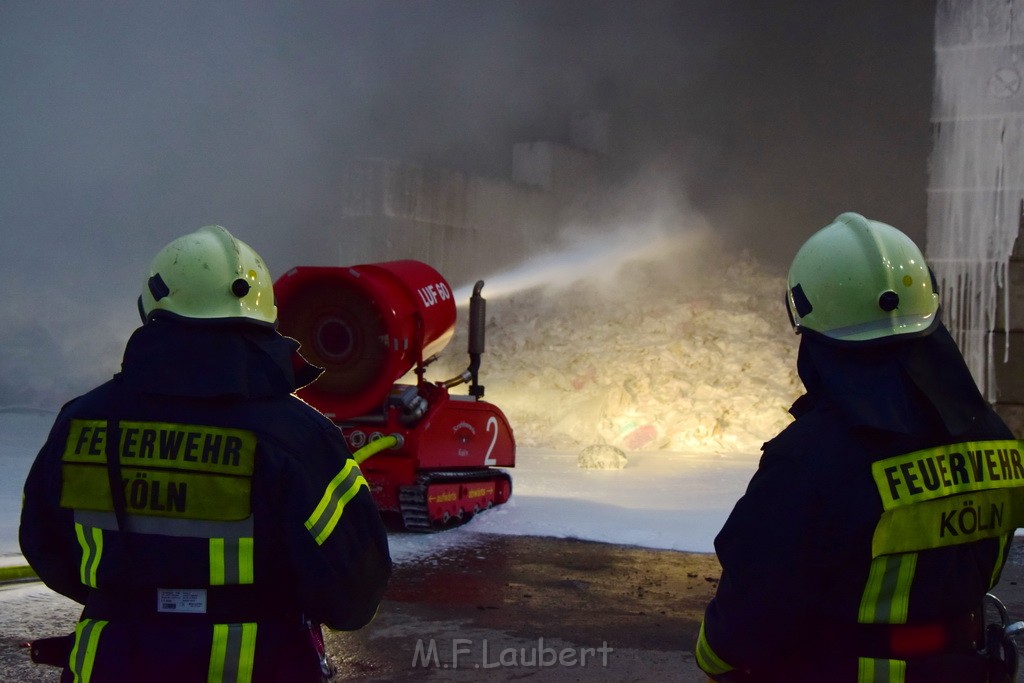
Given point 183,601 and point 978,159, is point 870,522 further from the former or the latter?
point 978,159

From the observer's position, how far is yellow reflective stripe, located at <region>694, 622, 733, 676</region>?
1.90 meters

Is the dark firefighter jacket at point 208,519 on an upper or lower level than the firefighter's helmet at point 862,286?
lower

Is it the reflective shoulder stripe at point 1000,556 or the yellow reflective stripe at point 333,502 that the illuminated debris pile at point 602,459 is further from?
the yellow reflective stripe at point 333,502

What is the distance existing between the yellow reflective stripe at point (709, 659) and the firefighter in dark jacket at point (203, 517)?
2.03ft

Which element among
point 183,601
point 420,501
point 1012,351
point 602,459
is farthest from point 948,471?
point 1012,351

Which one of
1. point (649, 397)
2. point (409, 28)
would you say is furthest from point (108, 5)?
point (649, 397)

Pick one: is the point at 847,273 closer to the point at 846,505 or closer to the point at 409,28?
the point at 846,505

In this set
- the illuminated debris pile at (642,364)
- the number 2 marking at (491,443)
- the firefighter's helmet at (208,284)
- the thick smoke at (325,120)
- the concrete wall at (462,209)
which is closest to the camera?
the firefighter's helmet at (208,284)

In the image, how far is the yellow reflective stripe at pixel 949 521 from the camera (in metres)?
1.79

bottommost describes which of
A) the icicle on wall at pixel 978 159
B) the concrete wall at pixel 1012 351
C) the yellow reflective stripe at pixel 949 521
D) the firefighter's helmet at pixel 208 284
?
the yellow reflective stripe at pixel 949 521

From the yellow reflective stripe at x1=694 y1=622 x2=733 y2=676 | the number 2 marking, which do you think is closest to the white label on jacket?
the yellow reflective stripe at x1=694 y1=622 x2=733 y2=676

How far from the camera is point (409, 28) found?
13930 millimetres

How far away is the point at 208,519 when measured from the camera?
192 centimetres
